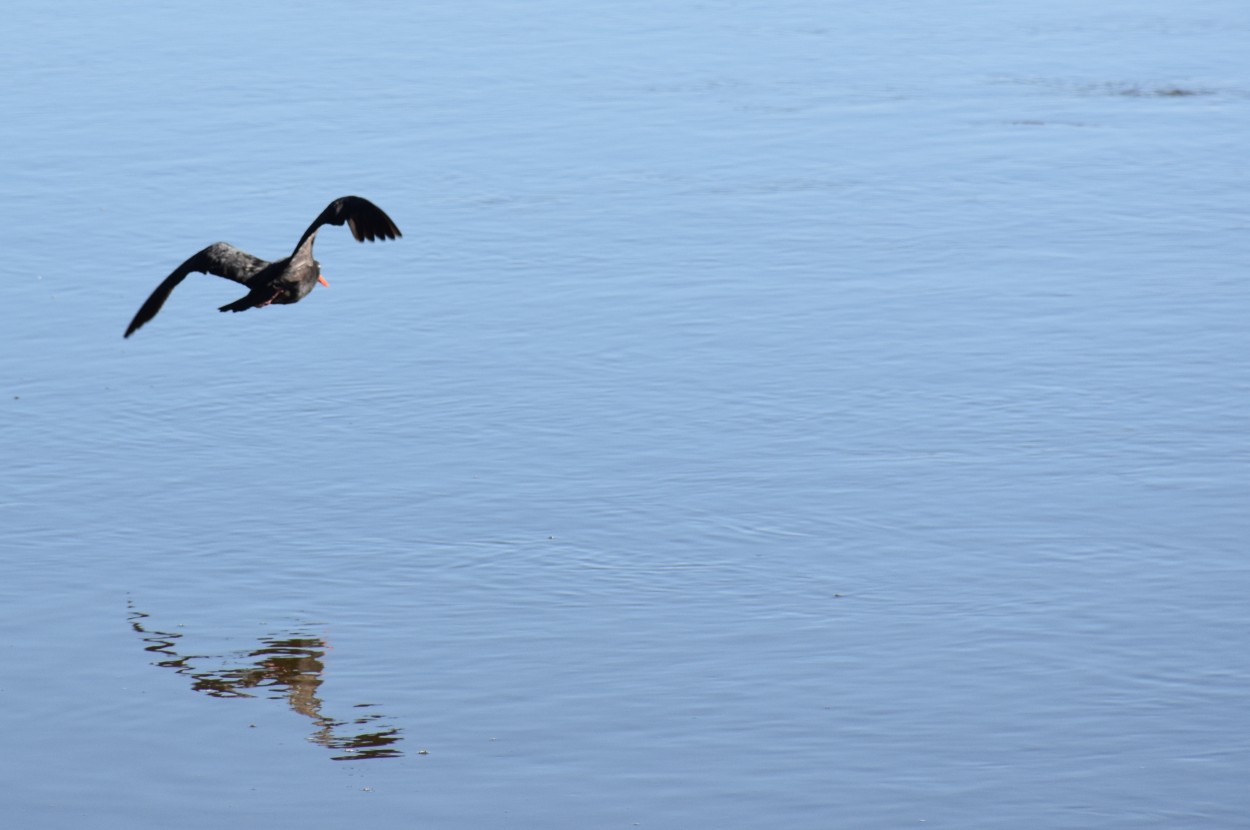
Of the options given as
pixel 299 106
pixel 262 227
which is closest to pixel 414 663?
pixel 262 227

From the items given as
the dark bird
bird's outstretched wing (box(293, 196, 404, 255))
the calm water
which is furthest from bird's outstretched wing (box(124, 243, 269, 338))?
the calm water

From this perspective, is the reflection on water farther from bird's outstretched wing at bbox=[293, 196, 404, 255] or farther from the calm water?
bird's outstretched wing at bbox=[293, 196, 404, 255]

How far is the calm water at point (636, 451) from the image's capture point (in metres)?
10.1

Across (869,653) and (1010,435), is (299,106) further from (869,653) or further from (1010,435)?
(869,653)

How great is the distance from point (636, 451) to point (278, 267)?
11.1ft

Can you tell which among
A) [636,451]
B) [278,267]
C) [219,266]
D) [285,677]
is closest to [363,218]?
[278,267]

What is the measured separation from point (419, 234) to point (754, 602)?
756cm

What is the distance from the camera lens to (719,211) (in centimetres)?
1898

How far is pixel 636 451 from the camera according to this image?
14.0m

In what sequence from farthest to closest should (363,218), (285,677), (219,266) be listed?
(219,266) → (363,218) → (285,677)

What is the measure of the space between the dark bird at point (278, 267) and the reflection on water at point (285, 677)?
5.98ft

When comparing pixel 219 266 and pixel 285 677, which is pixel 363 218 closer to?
pixel 219 266

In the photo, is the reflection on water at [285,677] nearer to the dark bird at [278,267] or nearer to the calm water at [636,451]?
the calm water at [636,451]

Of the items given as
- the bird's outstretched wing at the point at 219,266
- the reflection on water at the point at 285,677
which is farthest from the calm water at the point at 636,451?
the bird's outstretched wing at the point at 219,266
